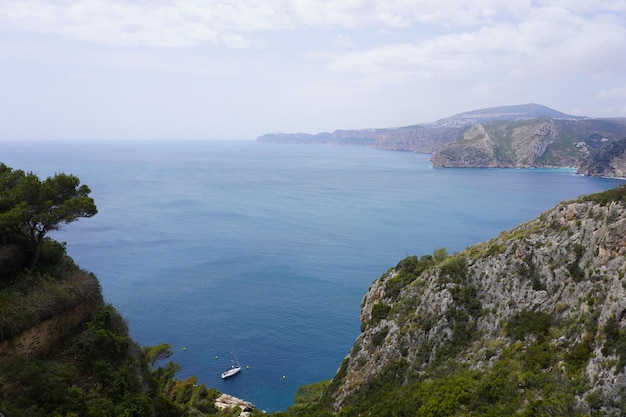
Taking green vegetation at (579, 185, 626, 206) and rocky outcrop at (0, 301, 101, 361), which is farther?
green vegetation at (579, 185, 626, 206)

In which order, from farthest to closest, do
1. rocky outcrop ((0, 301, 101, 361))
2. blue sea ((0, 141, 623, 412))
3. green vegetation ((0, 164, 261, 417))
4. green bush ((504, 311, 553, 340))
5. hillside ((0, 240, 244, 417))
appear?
blue sea ((0, 141, 623, 412))
green bush ((504, 311, 553, 340))
rocky outcrop ((0, 301, 101, 361))
green vegetation ((0, 164, 261, 417))
hillside ((0, 240, 244, 417))

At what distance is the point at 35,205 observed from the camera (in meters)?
21.8

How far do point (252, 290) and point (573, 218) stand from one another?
162 feet

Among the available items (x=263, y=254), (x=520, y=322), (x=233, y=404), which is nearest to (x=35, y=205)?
(x=233, y=404)

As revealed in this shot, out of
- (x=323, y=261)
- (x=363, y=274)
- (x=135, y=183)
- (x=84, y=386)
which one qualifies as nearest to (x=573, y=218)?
(x=84, y=386)

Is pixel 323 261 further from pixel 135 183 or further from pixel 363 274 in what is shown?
pixel 135 183

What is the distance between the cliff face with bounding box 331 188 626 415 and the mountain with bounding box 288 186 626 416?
0.06 metres

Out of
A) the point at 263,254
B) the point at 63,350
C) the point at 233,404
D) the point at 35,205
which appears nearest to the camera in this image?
the point at 63,350

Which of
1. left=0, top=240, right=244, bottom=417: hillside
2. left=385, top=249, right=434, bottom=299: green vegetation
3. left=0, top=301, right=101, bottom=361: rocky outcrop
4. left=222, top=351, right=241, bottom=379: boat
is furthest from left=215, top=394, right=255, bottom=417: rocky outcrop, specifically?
left=0, top=301, right=101, bottom=361: rocky outcrop

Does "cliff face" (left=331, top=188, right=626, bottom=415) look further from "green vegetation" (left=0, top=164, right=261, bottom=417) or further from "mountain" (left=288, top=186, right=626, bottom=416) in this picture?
"green vegetation" (left=0, top=164, right=261, bottom=417)

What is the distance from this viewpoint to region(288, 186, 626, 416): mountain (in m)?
17.2

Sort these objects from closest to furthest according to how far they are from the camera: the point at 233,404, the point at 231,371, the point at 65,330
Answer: the point at 65,330, the point at 233,404, the point at 231,371

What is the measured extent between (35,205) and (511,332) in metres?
25.9

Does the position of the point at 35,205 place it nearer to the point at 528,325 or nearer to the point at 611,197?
the point at 528,325
